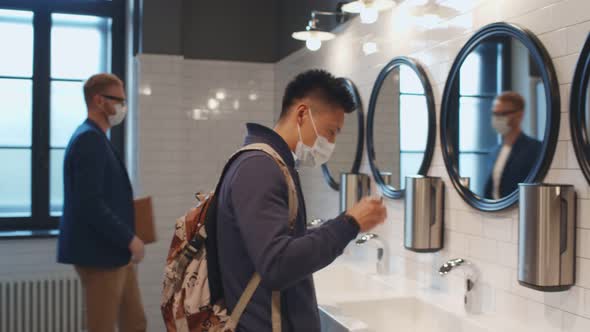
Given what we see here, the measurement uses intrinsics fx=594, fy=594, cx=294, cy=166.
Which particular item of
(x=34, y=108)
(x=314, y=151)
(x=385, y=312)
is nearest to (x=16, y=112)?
(x=34, y=108)

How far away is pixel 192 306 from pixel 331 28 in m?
2.39

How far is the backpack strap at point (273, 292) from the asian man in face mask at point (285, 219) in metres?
0.02

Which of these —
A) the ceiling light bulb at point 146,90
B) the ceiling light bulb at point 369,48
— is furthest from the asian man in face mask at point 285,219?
the ceiling light bulb at point 146,90

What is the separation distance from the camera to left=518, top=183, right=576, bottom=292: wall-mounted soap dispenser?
5.50 feet

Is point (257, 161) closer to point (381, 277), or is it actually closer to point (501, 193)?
point (501, 193)

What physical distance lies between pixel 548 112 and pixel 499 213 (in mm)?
413

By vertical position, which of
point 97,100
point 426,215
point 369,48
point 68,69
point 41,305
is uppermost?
point 68,69

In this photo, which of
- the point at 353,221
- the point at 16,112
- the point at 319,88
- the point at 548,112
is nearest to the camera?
the point at 353,221

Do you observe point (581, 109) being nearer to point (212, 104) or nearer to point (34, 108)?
point (212, 104)

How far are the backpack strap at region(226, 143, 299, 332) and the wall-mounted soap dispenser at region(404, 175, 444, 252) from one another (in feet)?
3.24

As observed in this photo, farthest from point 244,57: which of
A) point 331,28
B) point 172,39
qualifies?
point 331,28

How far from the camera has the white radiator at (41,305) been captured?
13.9 feet

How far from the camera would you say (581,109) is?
171 cm

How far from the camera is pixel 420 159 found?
2.60 meters
